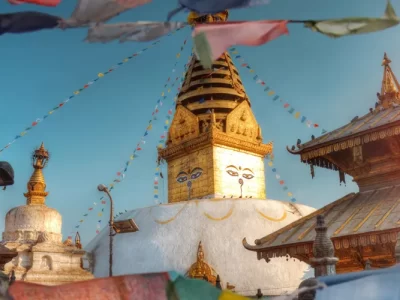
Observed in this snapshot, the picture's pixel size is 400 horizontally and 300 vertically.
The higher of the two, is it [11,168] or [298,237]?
[11,168]

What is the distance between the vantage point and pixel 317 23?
2949 millimetres

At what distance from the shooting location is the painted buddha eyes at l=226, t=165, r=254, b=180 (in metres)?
24.3

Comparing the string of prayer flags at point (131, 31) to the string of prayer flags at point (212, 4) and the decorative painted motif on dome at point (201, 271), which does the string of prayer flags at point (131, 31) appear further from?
the decorative painted motif on dome at point (201, 271)

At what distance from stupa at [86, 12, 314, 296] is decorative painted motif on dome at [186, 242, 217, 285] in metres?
0.04

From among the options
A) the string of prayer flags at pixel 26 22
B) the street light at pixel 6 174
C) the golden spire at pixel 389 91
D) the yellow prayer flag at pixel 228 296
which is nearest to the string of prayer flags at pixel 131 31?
the string of prayer flags at pixel 26 22

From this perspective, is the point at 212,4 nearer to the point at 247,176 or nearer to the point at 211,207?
the point at 211,207

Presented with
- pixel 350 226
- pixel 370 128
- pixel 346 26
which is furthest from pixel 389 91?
pixel 346 26

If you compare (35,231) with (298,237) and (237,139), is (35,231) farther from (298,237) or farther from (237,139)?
(298,237)

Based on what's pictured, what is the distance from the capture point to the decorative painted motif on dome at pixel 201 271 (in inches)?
714

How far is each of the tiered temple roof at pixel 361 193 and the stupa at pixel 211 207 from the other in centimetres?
980

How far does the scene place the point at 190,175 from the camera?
24.7 m

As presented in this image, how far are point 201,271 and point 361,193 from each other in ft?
36.6

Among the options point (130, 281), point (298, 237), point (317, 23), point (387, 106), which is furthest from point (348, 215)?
point (130, 281)

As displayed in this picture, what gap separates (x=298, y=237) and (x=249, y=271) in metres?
11.4
